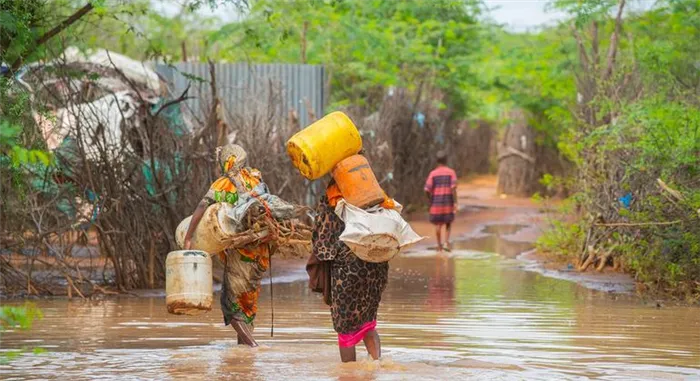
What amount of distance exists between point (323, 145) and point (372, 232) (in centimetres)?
60

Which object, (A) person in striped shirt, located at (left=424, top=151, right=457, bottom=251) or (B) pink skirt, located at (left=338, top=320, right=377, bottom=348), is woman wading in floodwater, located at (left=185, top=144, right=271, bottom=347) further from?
(A) person in striped shirt, located at (left=424, top=151, right=457, bottom=251)

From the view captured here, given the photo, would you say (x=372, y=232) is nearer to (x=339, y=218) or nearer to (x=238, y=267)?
(x=339, y=218)

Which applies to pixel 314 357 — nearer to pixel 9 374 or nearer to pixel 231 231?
pixel 231 231

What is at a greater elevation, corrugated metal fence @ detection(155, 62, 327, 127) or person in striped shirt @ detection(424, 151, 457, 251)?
corrugated metal fence @ detection(155, 62, 327, 127)

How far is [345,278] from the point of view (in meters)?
7.55

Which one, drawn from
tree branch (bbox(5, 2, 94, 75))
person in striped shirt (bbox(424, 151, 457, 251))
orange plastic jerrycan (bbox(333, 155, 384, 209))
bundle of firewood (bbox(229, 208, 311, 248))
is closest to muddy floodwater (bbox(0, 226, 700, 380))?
bundle of firewood (bbox(229, 208, 311, 248))

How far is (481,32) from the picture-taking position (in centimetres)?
3053

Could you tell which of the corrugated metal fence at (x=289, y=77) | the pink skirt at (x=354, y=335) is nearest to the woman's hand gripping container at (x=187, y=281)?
the pink skirt at (x=354, y=335)

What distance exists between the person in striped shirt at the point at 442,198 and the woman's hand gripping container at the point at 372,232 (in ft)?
35.4

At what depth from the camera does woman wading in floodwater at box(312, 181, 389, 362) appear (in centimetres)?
755

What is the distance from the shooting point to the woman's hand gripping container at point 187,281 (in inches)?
324

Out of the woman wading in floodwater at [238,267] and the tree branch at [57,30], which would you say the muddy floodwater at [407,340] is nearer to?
the woman wading in floodwater at [238,267]

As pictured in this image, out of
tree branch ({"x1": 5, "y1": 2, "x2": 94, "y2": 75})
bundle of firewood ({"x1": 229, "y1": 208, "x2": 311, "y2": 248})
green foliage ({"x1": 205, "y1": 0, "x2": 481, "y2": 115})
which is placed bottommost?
bundle of firewood ({"x1": 229, "y1": 208, "x2": 311, "y2": 248})

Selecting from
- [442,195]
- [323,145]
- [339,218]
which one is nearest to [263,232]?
[339,218]
